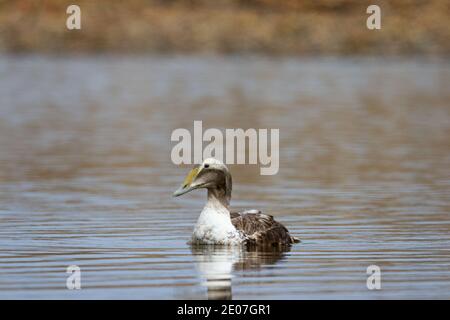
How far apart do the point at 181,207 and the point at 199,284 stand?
23.4ft

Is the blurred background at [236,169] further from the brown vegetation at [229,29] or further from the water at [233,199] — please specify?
the brown vegetation at [229,29]

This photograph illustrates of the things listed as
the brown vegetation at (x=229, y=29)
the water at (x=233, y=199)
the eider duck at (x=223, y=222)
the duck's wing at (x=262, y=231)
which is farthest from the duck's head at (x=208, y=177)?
the brown vegetation at (x=229, y=29)

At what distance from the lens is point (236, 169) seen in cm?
2808

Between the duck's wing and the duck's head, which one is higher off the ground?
the duck's head

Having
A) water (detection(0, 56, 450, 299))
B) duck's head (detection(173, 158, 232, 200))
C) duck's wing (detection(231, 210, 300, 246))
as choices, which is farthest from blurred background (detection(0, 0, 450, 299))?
duck's head (detection(173, 158, 232, 200))

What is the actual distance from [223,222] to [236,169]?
11.1 metres

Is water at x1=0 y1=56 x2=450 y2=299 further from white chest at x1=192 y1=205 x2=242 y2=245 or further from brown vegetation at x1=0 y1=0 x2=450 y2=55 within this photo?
brown vegetation at x1=0 y1=0 x2=450 y2=55

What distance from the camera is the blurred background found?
15.2 metres

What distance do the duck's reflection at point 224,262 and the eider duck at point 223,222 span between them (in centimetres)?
12

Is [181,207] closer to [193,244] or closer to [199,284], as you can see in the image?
[193,244]

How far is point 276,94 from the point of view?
5425cm

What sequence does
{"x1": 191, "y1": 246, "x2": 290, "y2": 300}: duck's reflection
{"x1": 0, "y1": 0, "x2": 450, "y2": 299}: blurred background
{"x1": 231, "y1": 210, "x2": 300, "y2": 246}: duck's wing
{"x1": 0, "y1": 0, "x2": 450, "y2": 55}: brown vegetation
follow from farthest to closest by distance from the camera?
1. {"x1": 0, "y1": 0, "x2": 450, "y2": 55}: brown vegetation
2. {"x1": 231, "y1": 210, "x2": 300, "y2": 246}: duck's wing
3. {"x1": 0, "y1": 0, "x2": 450, "y2": 299}: blurred background
4. {"x1": 191, "y1": 246, "x2": 290, "y2": 300}: duck's reflection

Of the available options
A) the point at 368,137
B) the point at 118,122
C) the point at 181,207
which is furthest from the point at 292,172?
the point at 118,122

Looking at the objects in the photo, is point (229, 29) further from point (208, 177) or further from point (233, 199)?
point (208, 177)
